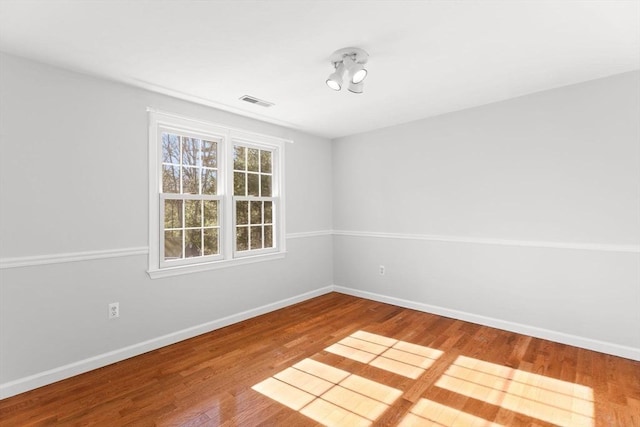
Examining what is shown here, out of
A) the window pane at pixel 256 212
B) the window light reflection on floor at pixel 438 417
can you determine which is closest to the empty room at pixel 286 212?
the window light reflection on floor at pixel 438 417

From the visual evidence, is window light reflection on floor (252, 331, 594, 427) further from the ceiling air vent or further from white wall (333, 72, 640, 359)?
the ceiling air vent

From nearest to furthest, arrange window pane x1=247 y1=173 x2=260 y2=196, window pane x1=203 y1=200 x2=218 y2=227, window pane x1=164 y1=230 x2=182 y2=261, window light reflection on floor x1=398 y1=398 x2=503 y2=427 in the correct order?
window light reflection on floor x1=398 y1=398 x2=503 y2=427, window pane x1=164 y1=230 x2=182 y2=261, window pane x1=203 y1=200 x2=218 y2=227, window pane x1=247 y1=173 x2=260 y2=196

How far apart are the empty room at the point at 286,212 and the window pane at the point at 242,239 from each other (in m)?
0.04

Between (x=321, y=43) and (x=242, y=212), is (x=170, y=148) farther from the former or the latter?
(x=321, y=43)

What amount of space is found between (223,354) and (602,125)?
410 cm

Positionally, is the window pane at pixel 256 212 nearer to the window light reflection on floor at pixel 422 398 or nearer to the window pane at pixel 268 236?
the window pane at pixel 268 236

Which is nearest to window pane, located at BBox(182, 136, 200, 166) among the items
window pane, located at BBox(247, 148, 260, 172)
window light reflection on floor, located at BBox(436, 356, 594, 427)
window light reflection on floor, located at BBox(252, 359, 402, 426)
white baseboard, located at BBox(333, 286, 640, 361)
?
window pane, located at BBox(247, 148, 260, 172)

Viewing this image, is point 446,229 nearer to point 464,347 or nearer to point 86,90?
point 464,347

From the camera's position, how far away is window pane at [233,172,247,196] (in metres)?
3.80

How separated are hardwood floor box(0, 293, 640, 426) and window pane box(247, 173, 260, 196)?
5.60 feet

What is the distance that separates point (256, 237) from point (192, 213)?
94 centimetres

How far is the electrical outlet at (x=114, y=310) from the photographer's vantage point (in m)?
2.72

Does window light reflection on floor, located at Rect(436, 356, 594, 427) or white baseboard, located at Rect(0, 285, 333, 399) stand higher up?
white baseboard, located at Rect(0, 285, 333, 399)

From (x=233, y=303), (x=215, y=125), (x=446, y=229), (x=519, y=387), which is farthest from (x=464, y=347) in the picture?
(x=215, y=125)
